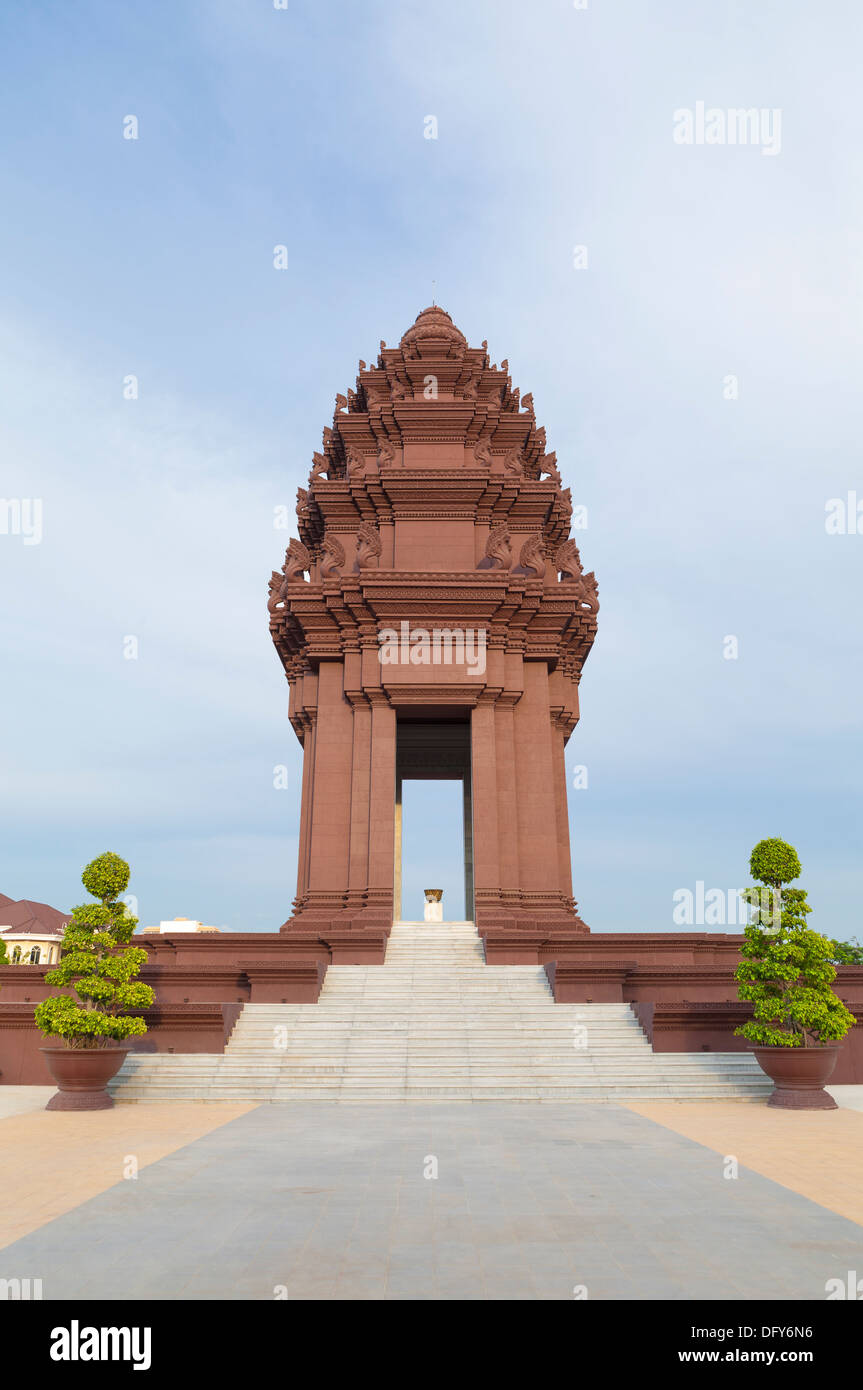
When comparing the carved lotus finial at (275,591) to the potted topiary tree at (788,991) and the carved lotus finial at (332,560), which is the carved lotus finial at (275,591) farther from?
the potted topiary tree at (788,991)

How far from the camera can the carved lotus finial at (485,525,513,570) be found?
24.7 m

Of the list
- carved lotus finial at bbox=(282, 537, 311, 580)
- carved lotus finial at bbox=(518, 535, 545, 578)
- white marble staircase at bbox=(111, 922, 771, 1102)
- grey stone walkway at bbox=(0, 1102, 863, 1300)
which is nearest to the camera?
grey stone walkway at bbox=(0, 1102, 863, 1300)

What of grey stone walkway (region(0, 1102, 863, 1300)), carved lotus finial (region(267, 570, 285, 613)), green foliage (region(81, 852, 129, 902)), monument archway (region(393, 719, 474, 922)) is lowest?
grey stone walkway (region(0, 1102, 863, 1300))

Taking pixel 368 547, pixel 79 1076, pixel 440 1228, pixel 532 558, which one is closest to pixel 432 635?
pixel 368 547

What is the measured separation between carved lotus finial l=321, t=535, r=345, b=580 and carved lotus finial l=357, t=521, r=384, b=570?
2.18ft

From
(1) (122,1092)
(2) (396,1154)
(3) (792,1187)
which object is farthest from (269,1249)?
(1) (122,1092)

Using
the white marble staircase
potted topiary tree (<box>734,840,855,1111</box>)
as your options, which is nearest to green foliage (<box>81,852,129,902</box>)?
the white marble staircase

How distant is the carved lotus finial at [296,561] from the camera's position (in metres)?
26.6

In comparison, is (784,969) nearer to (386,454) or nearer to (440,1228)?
(440,1228)

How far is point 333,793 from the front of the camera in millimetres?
23562

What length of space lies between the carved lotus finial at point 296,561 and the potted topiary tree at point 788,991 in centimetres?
1594

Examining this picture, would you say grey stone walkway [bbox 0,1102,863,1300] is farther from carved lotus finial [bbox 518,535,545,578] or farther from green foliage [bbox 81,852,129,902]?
carved lotus finial [bbox 518,535,545,578]

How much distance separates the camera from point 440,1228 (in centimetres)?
685

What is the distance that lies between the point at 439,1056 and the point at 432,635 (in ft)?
37.1
